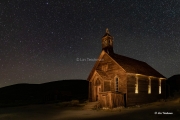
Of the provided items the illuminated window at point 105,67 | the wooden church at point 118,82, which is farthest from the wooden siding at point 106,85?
the illuminated window at point 105,67

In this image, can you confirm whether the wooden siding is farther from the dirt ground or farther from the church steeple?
the dirt ground

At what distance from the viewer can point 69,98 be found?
45250 mm

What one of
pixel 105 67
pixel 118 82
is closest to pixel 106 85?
pixel 118 82

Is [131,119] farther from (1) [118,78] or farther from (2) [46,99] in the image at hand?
(2) [46,99]

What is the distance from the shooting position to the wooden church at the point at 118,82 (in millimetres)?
25141

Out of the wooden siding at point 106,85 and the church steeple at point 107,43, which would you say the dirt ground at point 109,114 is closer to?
the wooden siding at point 106,85

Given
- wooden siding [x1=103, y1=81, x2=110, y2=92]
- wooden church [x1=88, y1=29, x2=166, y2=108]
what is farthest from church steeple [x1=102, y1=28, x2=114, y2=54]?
wooden siding [x1=103, y1=81, x2=110, y2=92]

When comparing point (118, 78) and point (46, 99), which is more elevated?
point (118, 78)

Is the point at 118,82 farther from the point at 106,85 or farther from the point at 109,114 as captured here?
the point at 109,114

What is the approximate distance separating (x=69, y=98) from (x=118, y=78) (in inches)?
817

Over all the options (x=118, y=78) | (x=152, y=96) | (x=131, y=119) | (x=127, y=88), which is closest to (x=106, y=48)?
(x=118, y=78)

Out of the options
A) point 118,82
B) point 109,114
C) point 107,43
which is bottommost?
point 109,114

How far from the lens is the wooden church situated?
82.5ft

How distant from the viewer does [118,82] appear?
27641 mm
